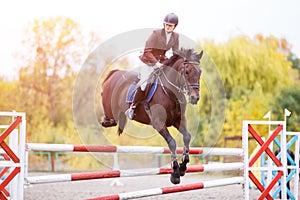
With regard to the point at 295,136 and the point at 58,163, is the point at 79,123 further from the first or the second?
the point at 58,163

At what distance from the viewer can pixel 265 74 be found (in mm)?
27922

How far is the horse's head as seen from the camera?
5.81 meters

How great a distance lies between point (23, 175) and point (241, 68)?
886 inches

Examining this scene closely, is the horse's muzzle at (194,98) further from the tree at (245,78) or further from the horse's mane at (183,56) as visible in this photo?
the tree at (245,78)

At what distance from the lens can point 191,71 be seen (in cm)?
595

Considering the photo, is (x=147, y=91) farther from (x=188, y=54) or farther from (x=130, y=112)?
(x=188, y=54)

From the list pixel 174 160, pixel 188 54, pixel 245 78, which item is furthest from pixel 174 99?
pixel 245 78

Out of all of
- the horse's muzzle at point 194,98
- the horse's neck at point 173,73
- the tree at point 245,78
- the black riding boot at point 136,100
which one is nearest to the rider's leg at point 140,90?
the black riding boot at point 136,100

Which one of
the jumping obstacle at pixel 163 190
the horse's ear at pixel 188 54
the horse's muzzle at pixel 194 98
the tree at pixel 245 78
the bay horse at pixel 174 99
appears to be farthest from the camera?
the tree at pixel 245 78

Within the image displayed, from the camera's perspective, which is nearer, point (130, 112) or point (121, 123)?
point (130, 112)

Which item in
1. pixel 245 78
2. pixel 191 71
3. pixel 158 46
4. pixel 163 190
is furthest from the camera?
pixel 245 78

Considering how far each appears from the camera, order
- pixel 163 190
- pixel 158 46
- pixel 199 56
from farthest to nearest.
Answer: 1. pixel 163 190
2. pixel 158 46
3. pixel 199 56

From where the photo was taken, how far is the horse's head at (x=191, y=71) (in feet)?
19.1

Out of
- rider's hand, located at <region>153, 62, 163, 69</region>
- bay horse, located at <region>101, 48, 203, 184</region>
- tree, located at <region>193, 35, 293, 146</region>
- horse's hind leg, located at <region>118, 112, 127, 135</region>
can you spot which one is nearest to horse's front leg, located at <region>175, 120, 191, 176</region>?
bay horse, located at <region>101, 48, 203, 184</region>
